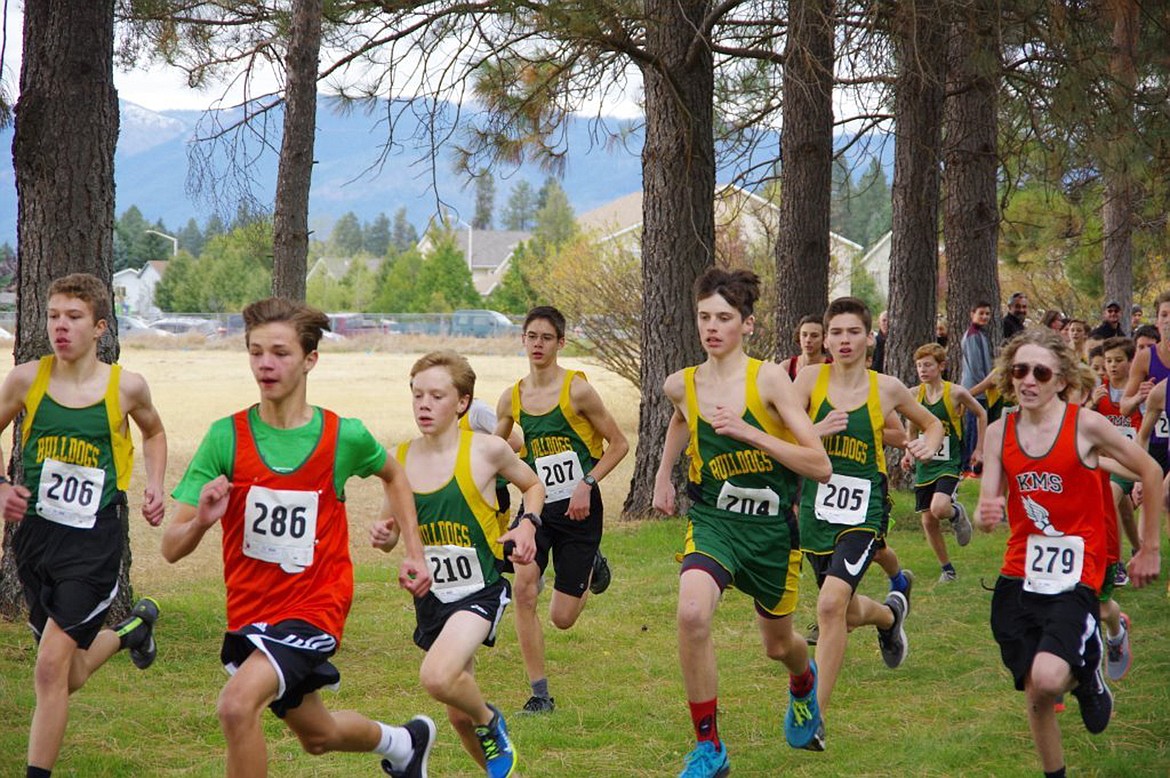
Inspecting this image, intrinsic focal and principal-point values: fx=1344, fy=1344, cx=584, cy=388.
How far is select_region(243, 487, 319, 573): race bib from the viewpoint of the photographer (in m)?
4.54

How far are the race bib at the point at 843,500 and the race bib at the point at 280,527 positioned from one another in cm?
321

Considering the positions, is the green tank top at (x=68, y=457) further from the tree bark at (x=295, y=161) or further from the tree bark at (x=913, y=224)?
the tree bark at (x=913, y=224)

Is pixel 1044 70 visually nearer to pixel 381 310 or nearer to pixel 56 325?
pixel 56 325

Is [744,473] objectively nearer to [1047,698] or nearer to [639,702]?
[1047,698]

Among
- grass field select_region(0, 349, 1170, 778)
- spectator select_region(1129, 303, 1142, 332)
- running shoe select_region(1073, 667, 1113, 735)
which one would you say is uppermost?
spectator select_region(1129, 303, 1142, 332)

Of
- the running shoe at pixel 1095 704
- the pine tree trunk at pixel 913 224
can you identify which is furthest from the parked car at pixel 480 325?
the running shoe at pixel 1095 704

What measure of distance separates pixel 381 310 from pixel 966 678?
8637cm

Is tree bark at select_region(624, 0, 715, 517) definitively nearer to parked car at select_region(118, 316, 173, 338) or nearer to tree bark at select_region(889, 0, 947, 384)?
tree bark at select_region(889, 0, 947, 384)

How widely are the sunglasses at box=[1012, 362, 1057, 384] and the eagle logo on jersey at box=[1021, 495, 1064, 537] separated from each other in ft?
1.56

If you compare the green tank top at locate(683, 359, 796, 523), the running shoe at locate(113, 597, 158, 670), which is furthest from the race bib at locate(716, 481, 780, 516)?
the running shoe at locate(113, 597, 158, 670)

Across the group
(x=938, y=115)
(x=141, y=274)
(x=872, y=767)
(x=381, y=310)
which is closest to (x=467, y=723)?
(x=872, y=767)

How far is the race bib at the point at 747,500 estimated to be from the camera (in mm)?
5809

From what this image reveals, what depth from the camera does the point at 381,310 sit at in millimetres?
92125

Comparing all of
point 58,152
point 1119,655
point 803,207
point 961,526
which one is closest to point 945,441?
point 961,526
